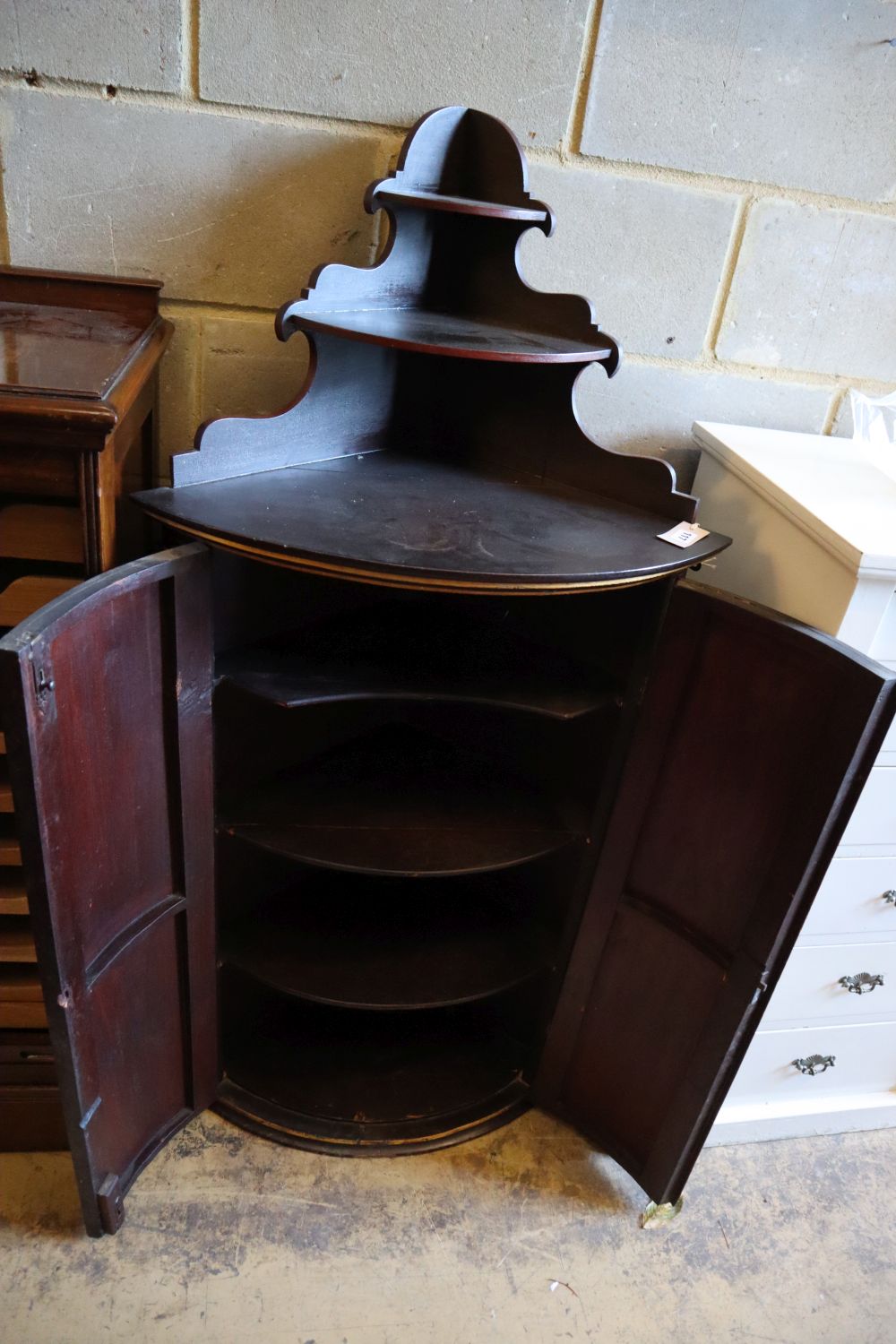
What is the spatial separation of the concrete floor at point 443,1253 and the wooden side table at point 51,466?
221 mm

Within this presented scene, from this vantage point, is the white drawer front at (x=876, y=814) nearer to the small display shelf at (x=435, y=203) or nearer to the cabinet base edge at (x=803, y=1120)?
the cabinet base edge at (x=803, y=1120)

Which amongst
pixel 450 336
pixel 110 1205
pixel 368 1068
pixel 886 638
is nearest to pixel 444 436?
pixel 450 336

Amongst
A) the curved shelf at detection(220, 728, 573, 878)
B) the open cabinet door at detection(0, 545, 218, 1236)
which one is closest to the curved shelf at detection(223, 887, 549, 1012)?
the open cabinet door at detection(0, 545, 218, 1236)

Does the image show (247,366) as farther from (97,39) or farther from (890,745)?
(890,745)

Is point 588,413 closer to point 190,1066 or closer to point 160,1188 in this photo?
point 190,1066

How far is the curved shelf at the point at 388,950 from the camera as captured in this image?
5.06ft

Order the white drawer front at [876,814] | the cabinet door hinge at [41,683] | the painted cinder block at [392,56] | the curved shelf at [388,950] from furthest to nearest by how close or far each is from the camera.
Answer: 1. the curved shelf at [388,950]
2. the white drawer front at [876,814]
3. the painted cinder block at [392,56]
4. the cabinet door hinge at [41,683]

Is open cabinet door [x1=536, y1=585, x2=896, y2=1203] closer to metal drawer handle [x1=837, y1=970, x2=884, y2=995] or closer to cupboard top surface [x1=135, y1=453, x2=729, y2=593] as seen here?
cupboard top surface [x1=135, y1=453, x2=729, y2=593]

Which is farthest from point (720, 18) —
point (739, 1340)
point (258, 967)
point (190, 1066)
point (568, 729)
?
point (739, 1340)

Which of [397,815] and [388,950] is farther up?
[397,815]

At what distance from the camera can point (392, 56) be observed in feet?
4.36

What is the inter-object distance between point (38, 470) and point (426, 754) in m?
0.84

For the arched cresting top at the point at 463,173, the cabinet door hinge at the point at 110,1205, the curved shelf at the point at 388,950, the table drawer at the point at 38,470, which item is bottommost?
the cabinet door hinge at the point at 110,1205

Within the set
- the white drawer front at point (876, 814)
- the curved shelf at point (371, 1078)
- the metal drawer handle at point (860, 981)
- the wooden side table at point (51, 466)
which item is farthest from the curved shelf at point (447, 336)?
the curved shelf at point (371, 1078)
